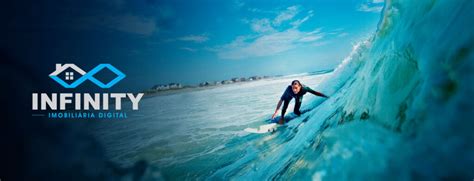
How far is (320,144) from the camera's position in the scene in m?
2.88

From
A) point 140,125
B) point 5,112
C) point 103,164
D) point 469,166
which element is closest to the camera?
point 469,166

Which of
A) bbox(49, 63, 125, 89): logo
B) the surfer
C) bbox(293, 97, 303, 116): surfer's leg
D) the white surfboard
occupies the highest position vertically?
bbox(49, 63, 125, 89): logo

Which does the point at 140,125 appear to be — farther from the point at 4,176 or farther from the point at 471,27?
the point at 471,27

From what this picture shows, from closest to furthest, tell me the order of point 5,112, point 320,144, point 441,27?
point 441,27 < point 320,144 < point 5,112

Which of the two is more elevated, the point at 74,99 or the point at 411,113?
the point at 411,113

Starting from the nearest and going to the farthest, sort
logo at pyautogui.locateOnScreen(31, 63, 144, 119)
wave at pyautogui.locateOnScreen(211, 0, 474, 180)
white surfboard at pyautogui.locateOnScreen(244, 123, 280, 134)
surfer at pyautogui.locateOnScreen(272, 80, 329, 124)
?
wave at pyautogui.locateOnScreen(211, 0, 474, 180) < surfer at pyautogui.locateOnScreen(272, 80, 329, 124) < white surfboard at pyautogui.locateOnScreen(244, 123, 280, 134) < logo at pyautogui.locateOnScreen(31, 63, 144, 119)

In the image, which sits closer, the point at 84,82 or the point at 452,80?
the point at 452,80

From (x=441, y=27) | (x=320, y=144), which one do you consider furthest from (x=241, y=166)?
(x=441, y=27)

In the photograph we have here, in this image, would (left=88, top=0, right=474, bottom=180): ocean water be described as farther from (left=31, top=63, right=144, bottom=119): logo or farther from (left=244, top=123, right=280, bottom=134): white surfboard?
(left=31, top=63, right=144, bottom=119): logo

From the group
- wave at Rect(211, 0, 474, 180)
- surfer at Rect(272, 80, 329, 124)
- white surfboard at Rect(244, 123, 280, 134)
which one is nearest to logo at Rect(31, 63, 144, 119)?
white surfboard at Rect(244, 123, 280, 134)

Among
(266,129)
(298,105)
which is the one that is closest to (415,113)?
(298,105)

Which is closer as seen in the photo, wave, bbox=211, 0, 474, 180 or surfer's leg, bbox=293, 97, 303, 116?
wave, bbox=211, 0, 474, 180

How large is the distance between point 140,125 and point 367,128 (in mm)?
10043

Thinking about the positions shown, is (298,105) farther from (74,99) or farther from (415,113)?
(74,99)
